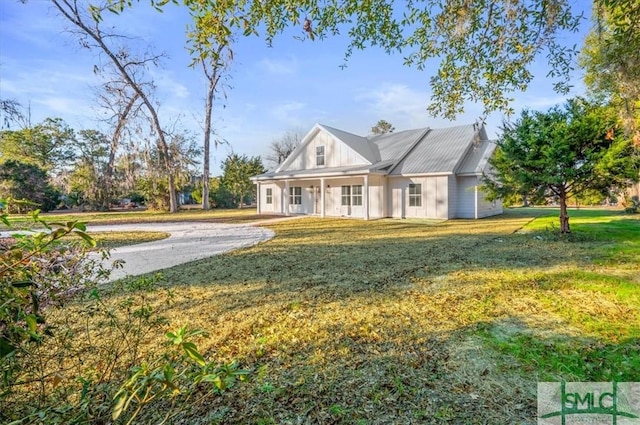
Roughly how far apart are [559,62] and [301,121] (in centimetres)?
4250

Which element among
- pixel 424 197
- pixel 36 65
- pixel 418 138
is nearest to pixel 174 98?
pixel 36 65

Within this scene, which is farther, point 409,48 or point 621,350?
point 409,48

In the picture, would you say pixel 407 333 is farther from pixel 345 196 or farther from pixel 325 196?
pixel 325 196

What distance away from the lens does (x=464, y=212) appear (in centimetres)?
1569

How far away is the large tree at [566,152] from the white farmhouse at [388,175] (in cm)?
510

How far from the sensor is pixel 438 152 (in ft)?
54.8

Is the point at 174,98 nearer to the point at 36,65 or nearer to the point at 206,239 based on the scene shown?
the point at 36,65

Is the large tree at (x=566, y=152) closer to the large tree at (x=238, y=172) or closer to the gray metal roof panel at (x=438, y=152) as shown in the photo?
the gray metal roof panel at (x=438, y=152)

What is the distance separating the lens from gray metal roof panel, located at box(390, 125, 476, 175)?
607 inches

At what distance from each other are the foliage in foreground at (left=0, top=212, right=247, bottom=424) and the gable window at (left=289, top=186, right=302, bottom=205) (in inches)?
674

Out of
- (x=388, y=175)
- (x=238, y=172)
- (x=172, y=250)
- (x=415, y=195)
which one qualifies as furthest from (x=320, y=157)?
(x=172, y=250)

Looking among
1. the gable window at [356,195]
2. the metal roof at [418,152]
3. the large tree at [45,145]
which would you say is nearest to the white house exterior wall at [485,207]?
the metal roof at [418,152]

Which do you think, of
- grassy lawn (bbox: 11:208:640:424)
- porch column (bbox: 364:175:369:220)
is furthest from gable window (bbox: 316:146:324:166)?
grassy lawn (bbox: 11:208:640:424)

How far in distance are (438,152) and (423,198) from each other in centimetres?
281
